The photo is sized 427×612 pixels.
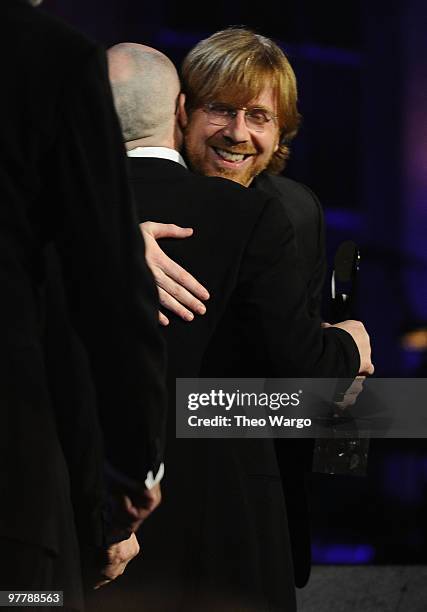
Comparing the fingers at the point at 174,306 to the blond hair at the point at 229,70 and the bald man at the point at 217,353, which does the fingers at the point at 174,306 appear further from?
the blond hair at the point at 229,70

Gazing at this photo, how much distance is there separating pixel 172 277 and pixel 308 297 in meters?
0.55

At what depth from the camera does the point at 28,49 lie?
1360mm

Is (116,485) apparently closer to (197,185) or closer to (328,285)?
(197,185)

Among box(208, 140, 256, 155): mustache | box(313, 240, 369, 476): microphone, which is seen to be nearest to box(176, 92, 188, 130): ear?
box(208, 140, 256, 155): mustache

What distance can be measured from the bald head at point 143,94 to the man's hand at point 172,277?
19 cm

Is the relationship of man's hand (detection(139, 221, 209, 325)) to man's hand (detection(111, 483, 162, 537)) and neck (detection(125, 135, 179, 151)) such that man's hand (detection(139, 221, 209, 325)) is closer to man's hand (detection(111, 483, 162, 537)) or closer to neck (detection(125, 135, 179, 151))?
neck (detection(125, 135, 179, 151))

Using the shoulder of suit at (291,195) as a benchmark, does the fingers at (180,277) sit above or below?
above

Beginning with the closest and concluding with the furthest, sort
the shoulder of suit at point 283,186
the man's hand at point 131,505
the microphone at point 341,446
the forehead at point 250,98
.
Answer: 1. the man's hand at point 131,505
2. the microphone at point 341,446
3. the forehead at point 250,98
4. the shoulder of suit at point 283,186

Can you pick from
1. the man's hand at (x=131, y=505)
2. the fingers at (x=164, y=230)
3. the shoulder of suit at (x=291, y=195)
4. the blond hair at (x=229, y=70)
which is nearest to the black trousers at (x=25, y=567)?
the man's hand at (x=131, y=505)

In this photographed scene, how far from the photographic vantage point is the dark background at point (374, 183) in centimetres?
506

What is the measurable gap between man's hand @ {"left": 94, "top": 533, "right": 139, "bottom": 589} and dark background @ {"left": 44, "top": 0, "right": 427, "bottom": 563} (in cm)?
348

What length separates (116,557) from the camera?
1.75 m

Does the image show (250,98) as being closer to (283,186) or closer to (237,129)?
(237,129)

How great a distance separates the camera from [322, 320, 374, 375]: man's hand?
7.36ft
